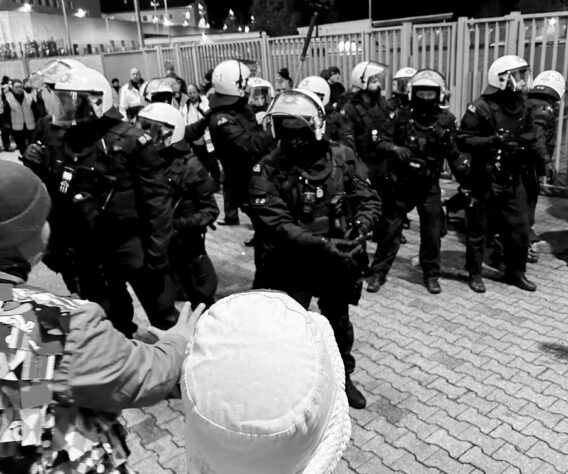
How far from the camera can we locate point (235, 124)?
661 cm

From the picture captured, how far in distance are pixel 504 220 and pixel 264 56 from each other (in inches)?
318

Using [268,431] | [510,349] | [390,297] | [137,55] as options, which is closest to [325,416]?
[268,431]

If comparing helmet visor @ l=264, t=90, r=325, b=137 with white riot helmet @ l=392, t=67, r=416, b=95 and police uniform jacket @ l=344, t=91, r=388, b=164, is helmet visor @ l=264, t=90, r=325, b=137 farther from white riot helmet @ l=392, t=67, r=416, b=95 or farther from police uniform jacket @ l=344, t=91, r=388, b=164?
white riot helmet @ l=392, t=67, r=416, b=95

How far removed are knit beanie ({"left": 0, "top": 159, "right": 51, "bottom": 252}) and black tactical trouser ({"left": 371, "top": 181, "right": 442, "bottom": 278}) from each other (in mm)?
4497

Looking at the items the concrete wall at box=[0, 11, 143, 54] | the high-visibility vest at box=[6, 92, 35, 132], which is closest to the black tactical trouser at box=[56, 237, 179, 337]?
the high-visibility vest at box=[6, 92, 35, 132]

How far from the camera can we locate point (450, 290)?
593 cm

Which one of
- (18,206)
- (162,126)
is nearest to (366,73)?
(162,126)

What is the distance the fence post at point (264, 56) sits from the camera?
12.3 m

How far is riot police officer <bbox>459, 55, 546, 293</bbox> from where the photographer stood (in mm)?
5523

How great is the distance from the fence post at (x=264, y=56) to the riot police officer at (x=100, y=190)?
28.3 ft

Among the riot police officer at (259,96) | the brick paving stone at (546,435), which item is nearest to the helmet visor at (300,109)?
the brick paving stone at (546,435)

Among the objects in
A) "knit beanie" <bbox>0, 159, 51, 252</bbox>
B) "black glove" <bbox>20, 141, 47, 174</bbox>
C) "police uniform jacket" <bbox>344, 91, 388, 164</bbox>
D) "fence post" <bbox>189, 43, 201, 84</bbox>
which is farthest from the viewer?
"fence post" <bbox>189, 43, 201, 84</bbox>

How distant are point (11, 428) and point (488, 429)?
119 inches

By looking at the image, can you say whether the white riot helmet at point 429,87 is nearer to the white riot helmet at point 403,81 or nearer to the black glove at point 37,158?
the white riot helmet at point 403,81
